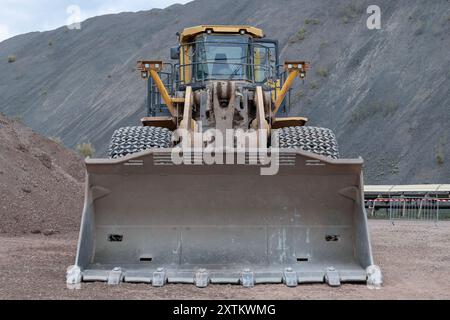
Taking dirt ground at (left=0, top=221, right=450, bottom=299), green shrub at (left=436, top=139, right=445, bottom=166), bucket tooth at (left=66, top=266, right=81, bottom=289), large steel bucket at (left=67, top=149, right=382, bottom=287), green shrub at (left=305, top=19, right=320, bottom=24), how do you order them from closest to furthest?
dirt ground at (left=0, top=221, right=450, bottom=299)
bucket tooth at (left=66, top=266, right=81, bottom=289)
large steel bucket at (left=67, top=149, right=382, bottom=287)
green shrub at (left=436, top=139, right=445, bottom=166)
green shrub at (left=305, top=19, right=320, bottom=24)

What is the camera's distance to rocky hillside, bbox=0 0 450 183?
31.8 metres

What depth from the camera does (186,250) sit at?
694cm

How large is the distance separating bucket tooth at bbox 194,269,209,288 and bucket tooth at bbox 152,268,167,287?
293 millimetres

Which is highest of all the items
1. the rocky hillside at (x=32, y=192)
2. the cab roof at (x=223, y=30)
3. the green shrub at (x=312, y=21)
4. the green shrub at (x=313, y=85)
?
the green shrub at (x=312, y=21)

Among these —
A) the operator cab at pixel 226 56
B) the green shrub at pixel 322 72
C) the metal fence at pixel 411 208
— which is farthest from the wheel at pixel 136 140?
the green shrub at pixel 322 72

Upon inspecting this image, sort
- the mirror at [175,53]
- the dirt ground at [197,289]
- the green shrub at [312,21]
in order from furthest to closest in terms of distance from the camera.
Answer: the green shrub at [312,21]
the mirror at [175,53]
the dirt ground at [197,289]

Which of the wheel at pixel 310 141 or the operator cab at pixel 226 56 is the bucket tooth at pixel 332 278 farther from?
the operator cab at pixel 226 56

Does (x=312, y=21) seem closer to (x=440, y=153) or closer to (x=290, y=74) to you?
(x=440, y=153)

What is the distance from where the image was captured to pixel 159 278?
248 inches

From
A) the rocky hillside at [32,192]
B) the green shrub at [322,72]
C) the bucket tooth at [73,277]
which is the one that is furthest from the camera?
the green shrub at [322,72]

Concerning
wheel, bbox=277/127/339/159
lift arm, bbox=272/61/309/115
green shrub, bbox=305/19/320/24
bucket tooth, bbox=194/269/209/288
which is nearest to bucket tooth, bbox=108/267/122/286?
bucket tooth, bbox=194/269/209/288

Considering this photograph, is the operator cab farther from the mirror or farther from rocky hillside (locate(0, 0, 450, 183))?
rocky hillside (locate(0, 0, 450, 183))

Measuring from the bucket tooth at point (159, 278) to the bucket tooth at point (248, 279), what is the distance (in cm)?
73

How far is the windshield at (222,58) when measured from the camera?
31.4 feet
